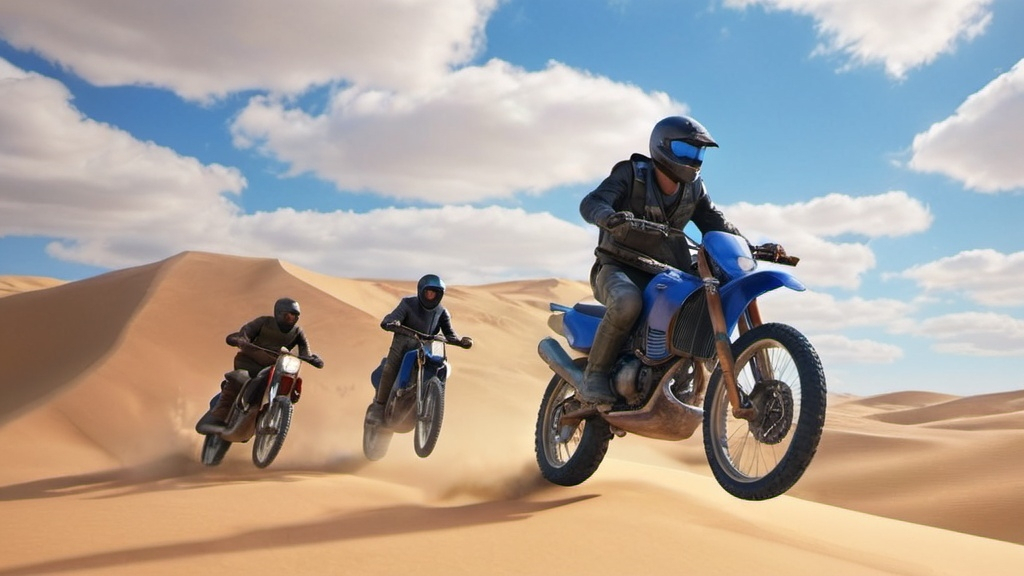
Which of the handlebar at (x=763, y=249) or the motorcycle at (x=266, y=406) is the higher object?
the handlebar at (x=763, y=249)

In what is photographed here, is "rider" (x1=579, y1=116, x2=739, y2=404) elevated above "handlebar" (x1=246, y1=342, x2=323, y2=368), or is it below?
above

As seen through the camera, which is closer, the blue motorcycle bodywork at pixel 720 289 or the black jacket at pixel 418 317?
the blue motorcycle bodywork at pixel 720 289

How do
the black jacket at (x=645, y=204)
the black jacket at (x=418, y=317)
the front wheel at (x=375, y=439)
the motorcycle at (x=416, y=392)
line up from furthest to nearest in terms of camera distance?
the front wheel at (x=375, y=439) → the black jacket at (x=418, y=317) → the motorcycle at (x=416, y=392) → the black jacket at (x=645, y=204)

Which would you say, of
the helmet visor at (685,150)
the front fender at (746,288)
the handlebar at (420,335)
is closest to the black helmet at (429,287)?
the handlebar at (420,335)

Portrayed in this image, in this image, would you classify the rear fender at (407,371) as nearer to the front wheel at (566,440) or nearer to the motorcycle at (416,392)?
the motorcycle at (416,392)

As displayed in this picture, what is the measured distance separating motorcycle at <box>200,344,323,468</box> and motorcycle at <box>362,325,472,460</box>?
1015mm

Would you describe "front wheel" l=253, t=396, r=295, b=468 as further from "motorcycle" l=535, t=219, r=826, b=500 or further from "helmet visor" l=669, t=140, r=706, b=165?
"helmet visor" l=669, t=140, r=706, b=165

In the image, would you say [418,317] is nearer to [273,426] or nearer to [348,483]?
[273,426]

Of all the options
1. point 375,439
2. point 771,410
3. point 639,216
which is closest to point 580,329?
point 639,216

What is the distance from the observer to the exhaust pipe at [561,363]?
6.29 metres

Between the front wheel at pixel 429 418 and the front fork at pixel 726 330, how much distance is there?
4.19 meters

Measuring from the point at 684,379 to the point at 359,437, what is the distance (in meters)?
7.18

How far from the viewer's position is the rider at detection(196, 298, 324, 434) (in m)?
9.67

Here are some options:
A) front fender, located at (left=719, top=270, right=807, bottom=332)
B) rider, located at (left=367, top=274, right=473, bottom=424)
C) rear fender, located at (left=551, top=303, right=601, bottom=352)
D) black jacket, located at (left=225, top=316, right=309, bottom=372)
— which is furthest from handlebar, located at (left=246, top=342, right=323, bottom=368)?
front fender, located at (left=719, top=270, right=807, bottom=332)
